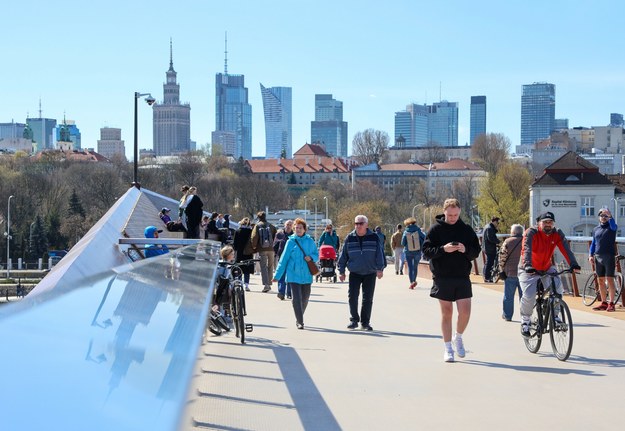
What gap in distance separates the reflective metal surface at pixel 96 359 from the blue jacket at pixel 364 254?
414 inches

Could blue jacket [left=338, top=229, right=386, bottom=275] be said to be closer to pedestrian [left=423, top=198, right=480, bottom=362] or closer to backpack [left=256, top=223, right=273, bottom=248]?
pedestrian [left=423, top=198, right=480, bottom=362]

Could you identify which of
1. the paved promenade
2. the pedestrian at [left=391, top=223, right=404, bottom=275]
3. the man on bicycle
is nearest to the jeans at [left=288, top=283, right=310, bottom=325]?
the paved promenade

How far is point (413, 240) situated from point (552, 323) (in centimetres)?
1401

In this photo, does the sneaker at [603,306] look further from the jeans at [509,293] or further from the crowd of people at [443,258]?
the jeans at [509,293]

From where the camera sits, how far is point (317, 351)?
41.2 ft

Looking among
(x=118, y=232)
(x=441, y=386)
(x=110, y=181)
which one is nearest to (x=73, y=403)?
(x=441, y=386)

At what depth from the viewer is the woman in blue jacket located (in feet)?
50.1

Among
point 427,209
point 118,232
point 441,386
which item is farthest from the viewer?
point 427,209

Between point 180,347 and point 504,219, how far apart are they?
113 meters

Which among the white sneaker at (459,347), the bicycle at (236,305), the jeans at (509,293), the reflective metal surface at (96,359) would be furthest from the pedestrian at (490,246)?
the reflective metal surface at (96,359)

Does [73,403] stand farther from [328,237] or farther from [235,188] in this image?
[235,188]

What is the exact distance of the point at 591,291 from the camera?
19.4 metres

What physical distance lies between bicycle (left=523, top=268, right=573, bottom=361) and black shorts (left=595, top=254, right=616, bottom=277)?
6.15 meters

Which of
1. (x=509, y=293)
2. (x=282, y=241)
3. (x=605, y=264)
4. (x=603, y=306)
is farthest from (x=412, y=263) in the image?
(x=509, y=293)
